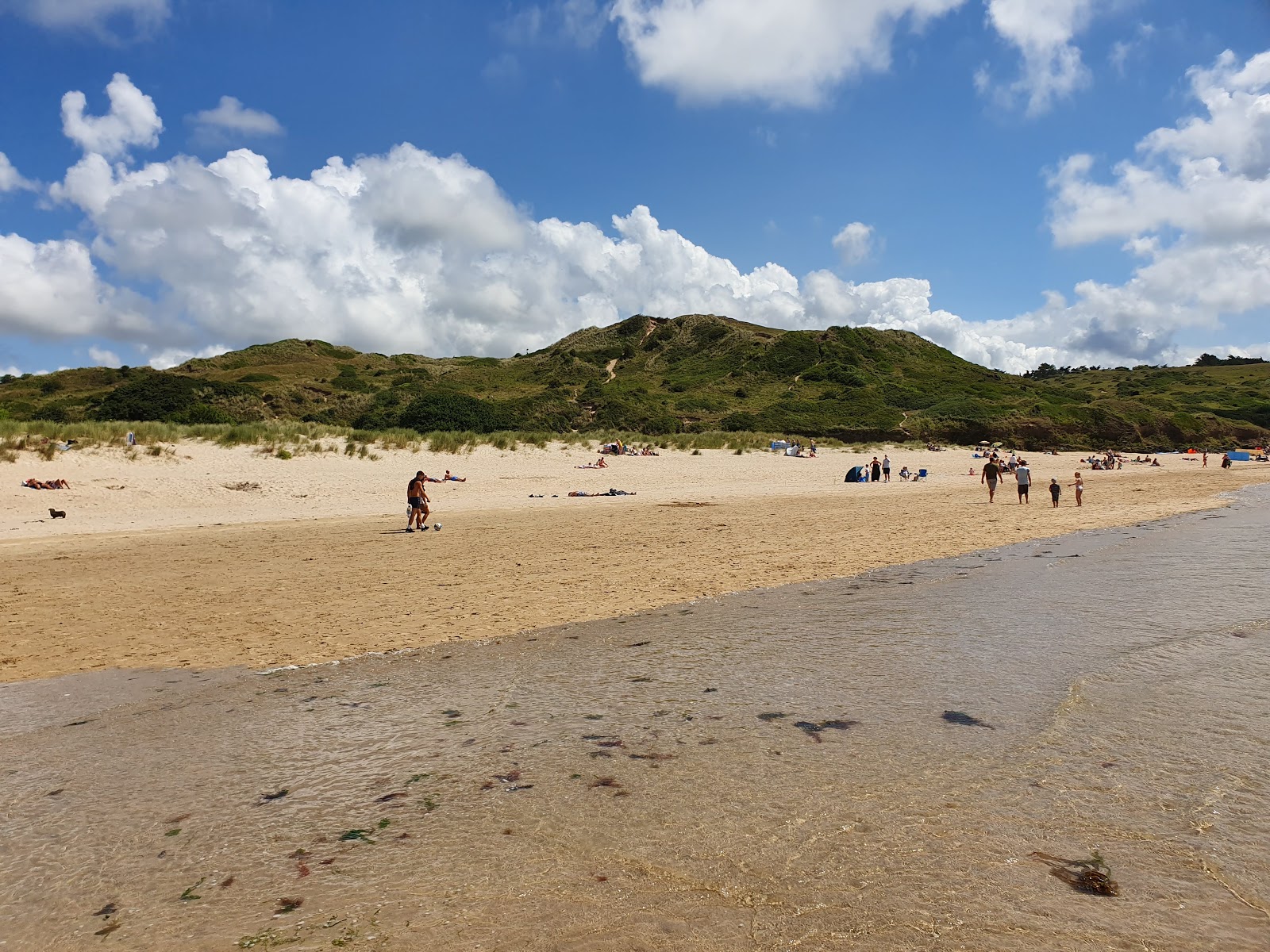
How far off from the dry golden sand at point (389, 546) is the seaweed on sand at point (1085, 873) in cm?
581

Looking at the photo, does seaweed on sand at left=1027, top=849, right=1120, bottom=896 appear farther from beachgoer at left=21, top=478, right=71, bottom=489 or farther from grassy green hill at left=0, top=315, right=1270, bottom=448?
grassy green hill at left=0, top=315, right=1270, bottom=448

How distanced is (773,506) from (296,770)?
1902 cm

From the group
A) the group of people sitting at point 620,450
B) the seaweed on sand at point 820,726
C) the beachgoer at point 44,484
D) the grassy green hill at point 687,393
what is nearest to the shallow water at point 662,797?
the seaweed on sand at point 820,726

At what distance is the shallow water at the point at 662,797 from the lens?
2.89m

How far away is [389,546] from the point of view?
14695 mm

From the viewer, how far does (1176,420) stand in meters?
70.8

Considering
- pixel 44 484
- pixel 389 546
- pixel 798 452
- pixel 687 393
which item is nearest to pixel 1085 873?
pixel 389 546

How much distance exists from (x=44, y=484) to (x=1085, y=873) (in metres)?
25.1

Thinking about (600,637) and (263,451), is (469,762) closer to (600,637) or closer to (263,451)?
(600,637)

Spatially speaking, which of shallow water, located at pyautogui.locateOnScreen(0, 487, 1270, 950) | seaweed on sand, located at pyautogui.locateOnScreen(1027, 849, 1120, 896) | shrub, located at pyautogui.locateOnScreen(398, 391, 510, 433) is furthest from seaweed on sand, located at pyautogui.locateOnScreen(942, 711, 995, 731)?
shrub, located at pyautogui.locateOnScreen(398, 391, 510, 433)

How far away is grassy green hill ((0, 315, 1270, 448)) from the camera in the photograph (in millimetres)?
58594

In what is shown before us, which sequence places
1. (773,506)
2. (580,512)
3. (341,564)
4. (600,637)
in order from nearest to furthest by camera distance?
(600,637), (341,564), (580,512), (773,506)

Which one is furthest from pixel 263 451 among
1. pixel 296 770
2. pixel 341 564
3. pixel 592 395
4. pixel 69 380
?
pixel 69 380

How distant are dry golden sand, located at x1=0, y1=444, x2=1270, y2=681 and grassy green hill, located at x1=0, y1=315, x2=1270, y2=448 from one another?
23161 mm
